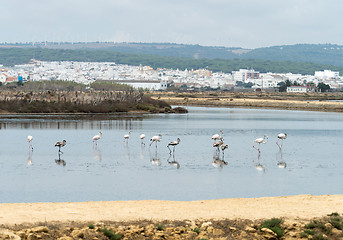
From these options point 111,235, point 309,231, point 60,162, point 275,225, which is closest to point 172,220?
point 111,235

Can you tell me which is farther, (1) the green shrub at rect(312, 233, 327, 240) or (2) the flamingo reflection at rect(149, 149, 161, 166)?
(2) the flamingo reflection at rect(149, 149, 161, 166)

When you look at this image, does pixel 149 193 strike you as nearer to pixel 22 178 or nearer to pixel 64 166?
pixel 22 178

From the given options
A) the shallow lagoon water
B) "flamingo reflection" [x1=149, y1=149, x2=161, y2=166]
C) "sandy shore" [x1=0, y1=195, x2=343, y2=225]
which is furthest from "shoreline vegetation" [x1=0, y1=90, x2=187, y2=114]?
"sandy shore" [x1=0, y1=195, x2=343, y2=225]

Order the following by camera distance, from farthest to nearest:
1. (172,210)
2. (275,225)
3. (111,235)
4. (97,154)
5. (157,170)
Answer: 1. (97,154)
2. (157,170)
3. (172,210)
4. (275,225)
5. (111,235)

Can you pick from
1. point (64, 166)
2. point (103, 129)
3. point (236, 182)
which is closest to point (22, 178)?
point (64, 166)

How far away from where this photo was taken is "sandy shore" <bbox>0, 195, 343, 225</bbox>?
44.9 feet

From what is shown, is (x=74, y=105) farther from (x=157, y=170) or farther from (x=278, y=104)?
(x=157, y=170)

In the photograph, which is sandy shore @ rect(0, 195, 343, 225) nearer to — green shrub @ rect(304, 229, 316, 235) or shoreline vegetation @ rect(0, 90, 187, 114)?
green shrub @ rect(304, 229, 316, 235)

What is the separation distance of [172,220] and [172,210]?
4.79 feet

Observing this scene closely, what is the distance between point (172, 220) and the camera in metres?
13.5

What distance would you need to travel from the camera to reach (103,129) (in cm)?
4459

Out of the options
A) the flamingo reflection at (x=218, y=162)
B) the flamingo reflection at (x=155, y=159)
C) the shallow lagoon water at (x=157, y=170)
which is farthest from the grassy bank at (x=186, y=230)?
the flamingo reflection at (x=155, y=159)

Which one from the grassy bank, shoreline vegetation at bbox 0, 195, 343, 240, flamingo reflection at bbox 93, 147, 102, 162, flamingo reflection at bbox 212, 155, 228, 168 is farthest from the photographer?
flamingo reflection at bbox 93, 147, 102, 162

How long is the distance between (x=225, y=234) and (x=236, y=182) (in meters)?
8.19
